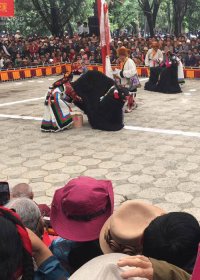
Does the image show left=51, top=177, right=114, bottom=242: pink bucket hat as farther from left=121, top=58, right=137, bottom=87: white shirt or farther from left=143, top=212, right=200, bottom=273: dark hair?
left=121, top=58, right=137, bottom=87: white shirt

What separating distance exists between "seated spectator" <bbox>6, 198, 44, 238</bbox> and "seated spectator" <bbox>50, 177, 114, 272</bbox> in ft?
0.37

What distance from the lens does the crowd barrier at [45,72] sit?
48.3 feet

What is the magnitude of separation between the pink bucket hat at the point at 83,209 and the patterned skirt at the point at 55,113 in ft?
18.8

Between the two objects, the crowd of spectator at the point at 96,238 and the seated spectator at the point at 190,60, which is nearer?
the crowd of spectator at the point at 96,238

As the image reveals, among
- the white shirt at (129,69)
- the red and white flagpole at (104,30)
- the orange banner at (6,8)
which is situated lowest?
the white shirt at (129,69)

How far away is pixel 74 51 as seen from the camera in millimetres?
18422

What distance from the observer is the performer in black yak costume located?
7.88m

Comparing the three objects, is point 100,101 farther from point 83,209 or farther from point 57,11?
point 57,11

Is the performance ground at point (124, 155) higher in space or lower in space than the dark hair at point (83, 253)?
lower

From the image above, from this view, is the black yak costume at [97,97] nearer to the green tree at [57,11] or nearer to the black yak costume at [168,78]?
the black yak costume at [168,78]

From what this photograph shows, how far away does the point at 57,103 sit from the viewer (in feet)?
25.8

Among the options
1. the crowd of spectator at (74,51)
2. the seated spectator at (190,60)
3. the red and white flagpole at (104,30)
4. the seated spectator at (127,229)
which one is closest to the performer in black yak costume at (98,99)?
the red and white flagpole at (104,30)

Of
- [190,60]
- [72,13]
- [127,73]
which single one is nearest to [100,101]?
[127,73]

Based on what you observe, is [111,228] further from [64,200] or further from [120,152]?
[120,152]
